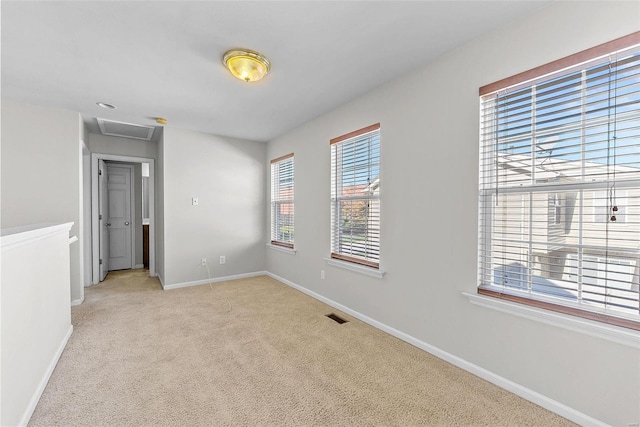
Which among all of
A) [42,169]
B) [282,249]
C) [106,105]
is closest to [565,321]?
[282,249]

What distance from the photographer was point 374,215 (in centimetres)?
294

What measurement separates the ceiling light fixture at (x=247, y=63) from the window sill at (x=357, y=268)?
2.11 m

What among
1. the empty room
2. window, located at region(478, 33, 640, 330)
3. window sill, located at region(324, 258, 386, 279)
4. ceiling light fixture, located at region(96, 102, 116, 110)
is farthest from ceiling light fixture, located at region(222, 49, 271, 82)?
window sill, located at region(324, 258, 386, 279)

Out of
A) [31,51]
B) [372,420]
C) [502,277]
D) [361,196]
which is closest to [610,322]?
[502,277]

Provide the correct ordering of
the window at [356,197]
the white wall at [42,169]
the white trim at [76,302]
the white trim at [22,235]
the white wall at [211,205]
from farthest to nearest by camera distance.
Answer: the white wall at [211,205] → the white trim at [76,302] → the white wall at [42,169] → the window at [356,197] → the white trim at [22,235]

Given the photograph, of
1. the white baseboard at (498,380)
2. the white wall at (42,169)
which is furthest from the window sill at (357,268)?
the white wall at (42,169)

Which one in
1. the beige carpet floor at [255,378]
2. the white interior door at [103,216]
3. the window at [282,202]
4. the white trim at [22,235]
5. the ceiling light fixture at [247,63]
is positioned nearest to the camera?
the white trim at [22,235]

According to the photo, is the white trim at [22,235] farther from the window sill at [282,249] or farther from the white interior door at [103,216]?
the white interior door at [103,216]

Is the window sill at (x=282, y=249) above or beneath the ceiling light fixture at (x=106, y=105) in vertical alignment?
beneath

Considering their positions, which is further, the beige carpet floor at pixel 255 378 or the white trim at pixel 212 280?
the white trim at pixel 212 280

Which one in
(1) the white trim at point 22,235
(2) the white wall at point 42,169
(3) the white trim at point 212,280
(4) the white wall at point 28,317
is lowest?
(3) the white trim at point 212,280

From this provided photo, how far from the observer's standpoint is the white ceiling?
1.68 metres

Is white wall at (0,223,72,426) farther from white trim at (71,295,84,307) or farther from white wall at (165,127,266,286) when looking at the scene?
white wall at (165,127,266,286)

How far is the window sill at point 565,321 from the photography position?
1.39 meters
